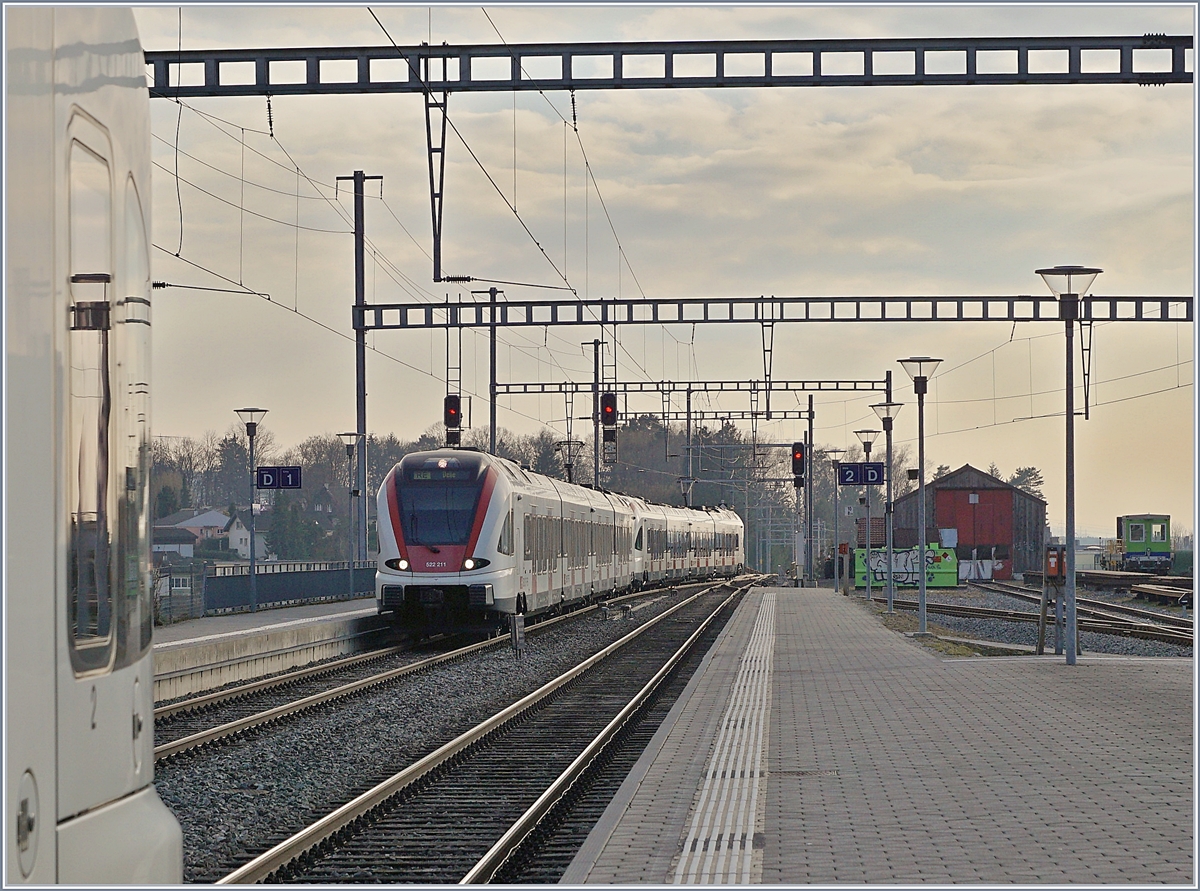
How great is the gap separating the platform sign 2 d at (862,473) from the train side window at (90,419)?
115 ft

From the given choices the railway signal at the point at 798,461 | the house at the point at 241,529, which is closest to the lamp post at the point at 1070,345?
the railway signal at the point at 798,461

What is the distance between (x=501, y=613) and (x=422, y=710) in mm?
9457

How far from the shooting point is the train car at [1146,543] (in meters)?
73.6

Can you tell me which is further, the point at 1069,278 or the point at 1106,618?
the point at 1106,618

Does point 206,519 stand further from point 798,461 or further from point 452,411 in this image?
point 452,411

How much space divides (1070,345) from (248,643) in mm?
11929

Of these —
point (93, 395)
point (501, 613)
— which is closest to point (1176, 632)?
point (501, 613)

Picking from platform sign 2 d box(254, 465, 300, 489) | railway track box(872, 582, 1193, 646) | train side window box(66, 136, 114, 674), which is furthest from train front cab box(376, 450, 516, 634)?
train side window box(66, 136, 114, 674)

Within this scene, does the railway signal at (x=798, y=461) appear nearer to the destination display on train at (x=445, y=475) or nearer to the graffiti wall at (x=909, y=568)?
the graffiti wall at (x=909, y=568)

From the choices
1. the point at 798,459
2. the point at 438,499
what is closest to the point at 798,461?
the point at 798,459

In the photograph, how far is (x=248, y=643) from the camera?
21516 mm

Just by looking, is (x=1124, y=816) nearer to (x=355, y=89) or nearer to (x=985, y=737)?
(x=985, y=737)

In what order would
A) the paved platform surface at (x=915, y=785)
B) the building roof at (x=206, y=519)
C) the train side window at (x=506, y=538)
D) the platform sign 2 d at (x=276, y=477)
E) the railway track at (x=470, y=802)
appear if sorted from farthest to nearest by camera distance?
the building roof at (x=206, y=519) → the platform sign 2 d at (x=276, y=477) → the train side window at (x=506, y=538) → the railway track at (x=470, y=802) → the paved platform surface at (x=915, y=785)

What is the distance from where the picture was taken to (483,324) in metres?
34.7
